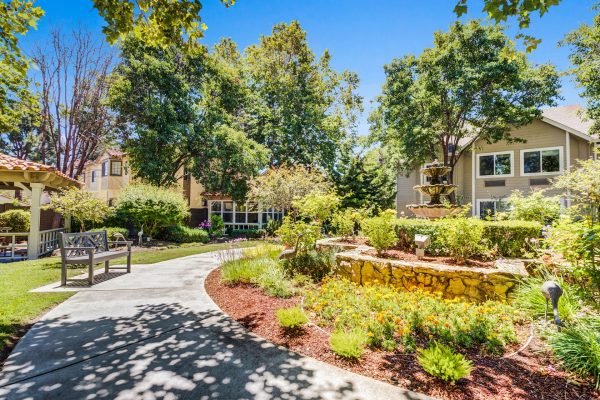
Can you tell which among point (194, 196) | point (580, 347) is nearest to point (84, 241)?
point (580, 347)

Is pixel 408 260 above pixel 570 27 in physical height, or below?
below

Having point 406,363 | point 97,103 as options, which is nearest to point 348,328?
point 406,363

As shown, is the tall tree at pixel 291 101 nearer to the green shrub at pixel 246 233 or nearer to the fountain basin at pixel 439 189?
the green shrub at pixel 246 233

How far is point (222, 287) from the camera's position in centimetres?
646

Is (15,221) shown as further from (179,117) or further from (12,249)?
(179,117)

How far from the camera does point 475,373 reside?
311cm

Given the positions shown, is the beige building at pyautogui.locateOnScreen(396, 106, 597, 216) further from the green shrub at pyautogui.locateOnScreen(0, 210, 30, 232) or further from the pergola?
the green shrub at pyautogui.locateOnScreen(0, 210, 30, 232)

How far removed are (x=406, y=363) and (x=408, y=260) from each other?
136 inches

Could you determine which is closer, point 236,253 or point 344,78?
point 236,253

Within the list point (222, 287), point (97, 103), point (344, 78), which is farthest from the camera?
point (344, 78)

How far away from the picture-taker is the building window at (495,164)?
60.5 feet

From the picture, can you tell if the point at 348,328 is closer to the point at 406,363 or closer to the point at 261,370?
the point at 406,363

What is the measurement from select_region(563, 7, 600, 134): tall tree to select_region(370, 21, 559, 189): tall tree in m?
1.33

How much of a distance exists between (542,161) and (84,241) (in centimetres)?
2281
